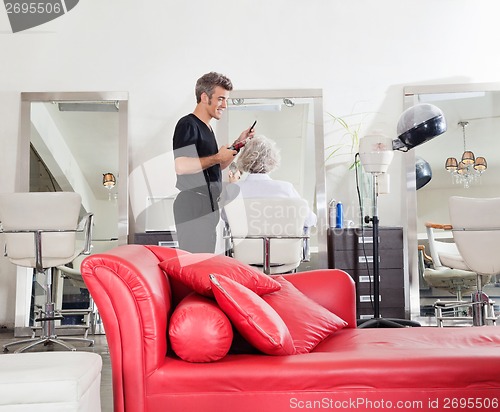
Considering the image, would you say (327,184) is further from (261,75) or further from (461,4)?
(461,4)

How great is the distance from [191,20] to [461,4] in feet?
7.38

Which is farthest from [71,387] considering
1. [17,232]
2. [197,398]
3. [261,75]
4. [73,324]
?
[261,75]

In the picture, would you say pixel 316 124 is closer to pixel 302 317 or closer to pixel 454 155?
pixel 454 155

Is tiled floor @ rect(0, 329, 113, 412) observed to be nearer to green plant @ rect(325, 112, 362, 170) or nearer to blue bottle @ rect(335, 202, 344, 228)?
blue bottle @ rect(335, 202, 344, 228)

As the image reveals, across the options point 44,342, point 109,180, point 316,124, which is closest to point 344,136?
point 316,124

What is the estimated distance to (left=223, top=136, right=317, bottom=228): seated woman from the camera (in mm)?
4574

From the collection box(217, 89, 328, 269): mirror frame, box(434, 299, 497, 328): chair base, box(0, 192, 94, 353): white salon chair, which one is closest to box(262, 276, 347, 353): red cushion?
box(0, 192, 94, 353): white salon chair

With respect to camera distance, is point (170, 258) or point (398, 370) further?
point (170, 258)

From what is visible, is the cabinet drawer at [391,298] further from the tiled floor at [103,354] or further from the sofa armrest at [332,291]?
the sofa armrest at [332,291]

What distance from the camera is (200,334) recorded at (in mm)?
2111

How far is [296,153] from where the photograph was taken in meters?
5.74

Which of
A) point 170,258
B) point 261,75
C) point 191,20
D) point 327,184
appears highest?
point 191,20

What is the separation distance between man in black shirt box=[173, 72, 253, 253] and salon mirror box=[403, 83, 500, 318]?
2509mm

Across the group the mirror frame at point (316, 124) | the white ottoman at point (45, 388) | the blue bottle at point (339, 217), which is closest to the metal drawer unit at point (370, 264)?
the blue bottle at point (339, 217)
